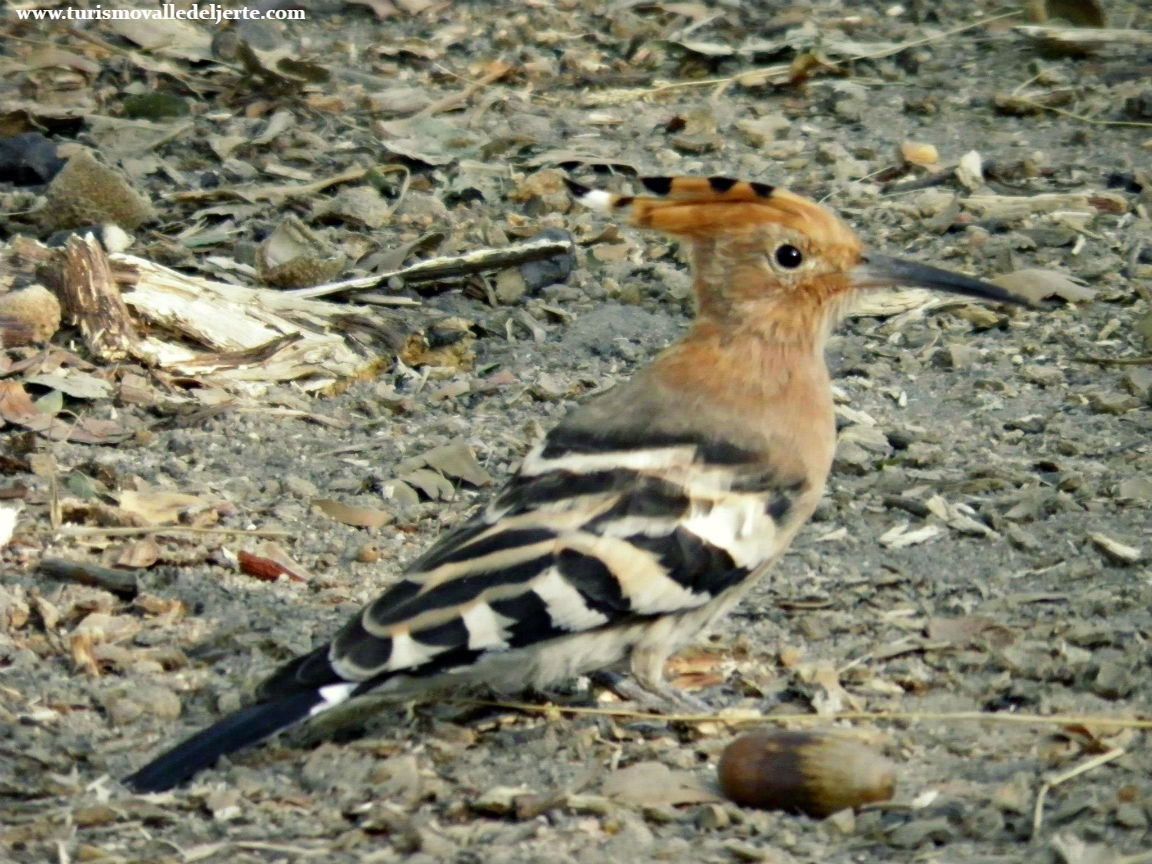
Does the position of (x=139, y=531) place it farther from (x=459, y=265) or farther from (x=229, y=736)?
(x=459, y=265)

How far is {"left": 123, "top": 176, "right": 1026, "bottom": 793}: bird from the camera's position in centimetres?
280

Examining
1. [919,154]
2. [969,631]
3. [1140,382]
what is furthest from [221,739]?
[919,154]

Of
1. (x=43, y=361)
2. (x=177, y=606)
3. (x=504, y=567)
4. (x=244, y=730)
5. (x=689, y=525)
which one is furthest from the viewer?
(x=43, y=361)

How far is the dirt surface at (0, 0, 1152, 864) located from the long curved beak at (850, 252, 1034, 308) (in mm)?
416

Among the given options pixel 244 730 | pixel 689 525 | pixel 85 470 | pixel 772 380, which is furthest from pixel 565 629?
pixel 85 470

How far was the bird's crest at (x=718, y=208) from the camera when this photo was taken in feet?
11.4

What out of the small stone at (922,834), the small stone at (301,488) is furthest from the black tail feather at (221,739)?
the small stone at (301,488)

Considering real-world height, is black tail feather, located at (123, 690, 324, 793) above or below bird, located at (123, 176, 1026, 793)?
below

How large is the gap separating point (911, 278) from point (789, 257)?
0.27m

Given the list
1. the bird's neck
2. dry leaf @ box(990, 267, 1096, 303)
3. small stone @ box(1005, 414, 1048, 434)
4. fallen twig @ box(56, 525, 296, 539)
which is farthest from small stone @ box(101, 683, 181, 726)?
dry leaf @ box(990, 267, 1096, 303)

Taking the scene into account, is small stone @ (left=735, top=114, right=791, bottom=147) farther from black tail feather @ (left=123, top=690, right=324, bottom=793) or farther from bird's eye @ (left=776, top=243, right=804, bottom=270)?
black tail feather @ (left=123, top=690, right=324, bottom=793)

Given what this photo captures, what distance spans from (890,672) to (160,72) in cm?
372

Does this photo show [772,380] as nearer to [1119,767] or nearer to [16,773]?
[1119,767]

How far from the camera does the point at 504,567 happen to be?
2.90 m
